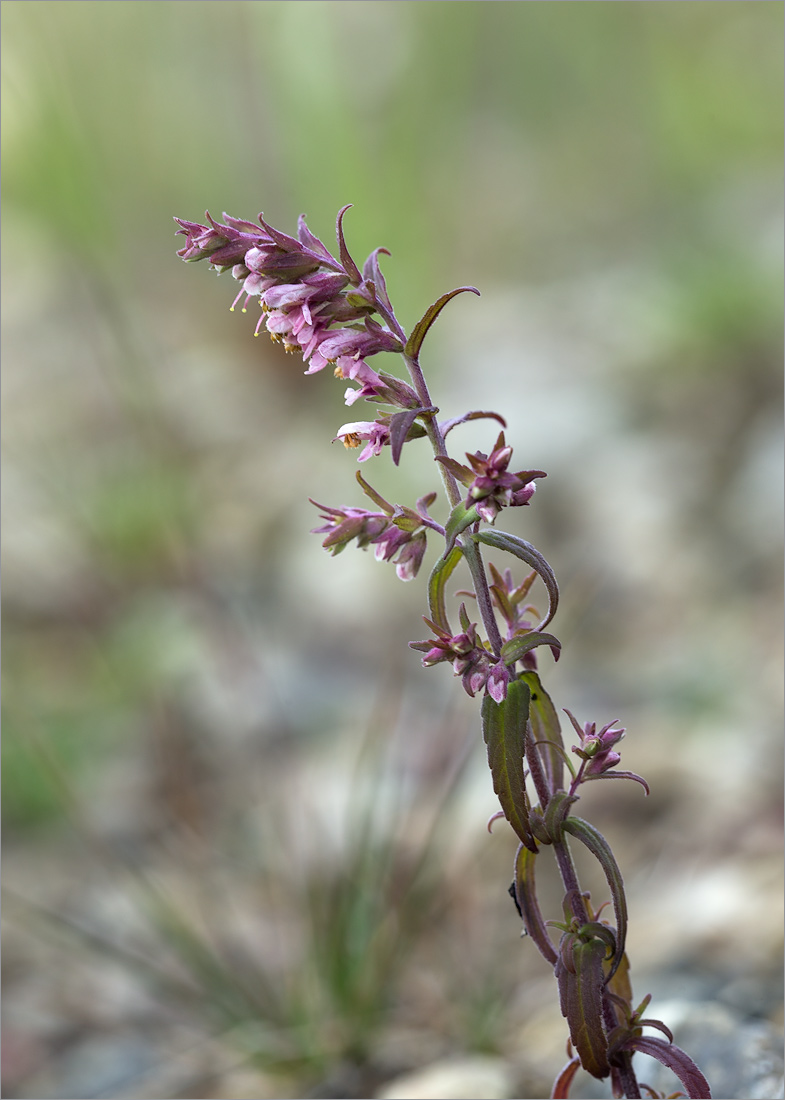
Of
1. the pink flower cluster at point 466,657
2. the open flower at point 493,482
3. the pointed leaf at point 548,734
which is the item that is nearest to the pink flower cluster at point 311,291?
the open flower at point 493,482

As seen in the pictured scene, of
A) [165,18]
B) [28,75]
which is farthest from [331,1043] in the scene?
Result: [165,18]

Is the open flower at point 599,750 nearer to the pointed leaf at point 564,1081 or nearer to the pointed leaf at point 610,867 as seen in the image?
the pointed leaf at point 610,867

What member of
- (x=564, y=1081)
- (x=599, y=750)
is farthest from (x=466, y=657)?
(x=564, y=1081)

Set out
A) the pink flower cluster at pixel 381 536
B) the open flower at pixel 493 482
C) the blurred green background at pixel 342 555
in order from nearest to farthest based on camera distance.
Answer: the open flower at pixel 493 482, the pink flower cluster at pixel 381 536, the blurred green background at pixel 342 555

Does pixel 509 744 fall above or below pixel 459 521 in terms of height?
below

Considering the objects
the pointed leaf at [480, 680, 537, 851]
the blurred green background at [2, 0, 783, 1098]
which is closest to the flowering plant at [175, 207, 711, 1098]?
the pointed leaf at [480, 680, 537, 851]

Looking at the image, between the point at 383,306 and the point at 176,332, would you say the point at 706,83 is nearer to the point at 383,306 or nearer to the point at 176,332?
the point at 176,332

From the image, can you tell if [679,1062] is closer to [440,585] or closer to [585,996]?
[585,996]
